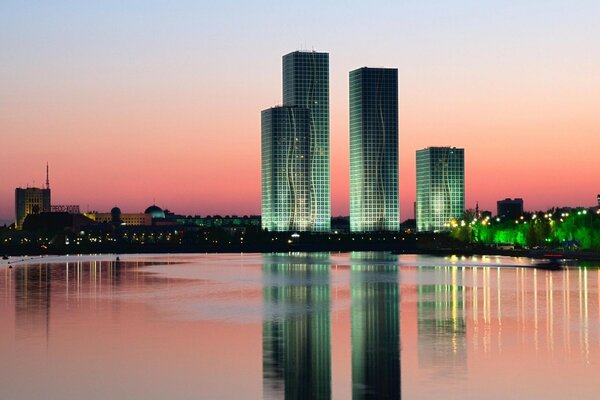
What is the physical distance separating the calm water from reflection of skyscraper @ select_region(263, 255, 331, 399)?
0.06m

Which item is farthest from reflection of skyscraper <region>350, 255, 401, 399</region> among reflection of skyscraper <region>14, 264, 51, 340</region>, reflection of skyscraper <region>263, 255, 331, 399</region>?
reflection of skyscraper <region>14, 264, 51, 340</region>

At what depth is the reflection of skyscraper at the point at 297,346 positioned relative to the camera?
28.6 meters

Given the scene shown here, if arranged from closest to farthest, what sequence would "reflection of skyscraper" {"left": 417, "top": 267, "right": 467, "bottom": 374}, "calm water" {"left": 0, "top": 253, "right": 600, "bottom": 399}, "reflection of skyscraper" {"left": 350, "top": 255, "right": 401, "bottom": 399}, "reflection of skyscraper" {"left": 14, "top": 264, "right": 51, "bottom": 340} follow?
"reflection of skyscraper" {"left": 350, "top": 255, "right": 401, "bottom": 399} < "calm water" {"left": 0, "top": 253, "right": 600, "bottom": 399} < "reflection of skyscraper" {"left": 417, "top": 267, "right": 467, "bottom": 374} < "reflection of skyscraper" {"left": 14, "top": 264, "right": 51, "bottom": 340}

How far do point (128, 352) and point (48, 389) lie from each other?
25.7ft

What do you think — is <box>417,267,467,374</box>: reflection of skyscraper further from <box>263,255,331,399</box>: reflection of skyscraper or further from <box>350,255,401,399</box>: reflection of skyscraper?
<box>263,255,331,399</box>: reflection of skyscraper

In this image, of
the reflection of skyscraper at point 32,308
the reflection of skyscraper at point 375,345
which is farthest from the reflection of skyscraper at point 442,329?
the reflection of skyscraper at point 32,308

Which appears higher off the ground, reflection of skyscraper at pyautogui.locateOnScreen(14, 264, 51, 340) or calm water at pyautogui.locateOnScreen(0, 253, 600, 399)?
reflection of skyscraper at pyautogui.locateOnScreen(14, 264, 51, 340)

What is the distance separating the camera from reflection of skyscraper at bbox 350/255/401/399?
28467mm

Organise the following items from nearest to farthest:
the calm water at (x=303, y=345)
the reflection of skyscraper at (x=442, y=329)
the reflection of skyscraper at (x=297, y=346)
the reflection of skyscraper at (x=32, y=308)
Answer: the reflection of skyscraper at (x=297, y=346) → the calm water at (x=303, y=345) → the reflection of skyscraper at (x=442, y=329) → the reflection of skyscraper at (x=32, y=308)

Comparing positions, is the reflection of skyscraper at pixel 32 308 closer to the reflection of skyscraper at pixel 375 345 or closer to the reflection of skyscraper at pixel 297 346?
the reflection of skyscraper at pixel 297 346

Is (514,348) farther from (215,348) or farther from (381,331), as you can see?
(215,348)

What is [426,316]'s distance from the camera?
1986 inches

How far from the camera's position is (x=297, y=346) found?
37.9 metres

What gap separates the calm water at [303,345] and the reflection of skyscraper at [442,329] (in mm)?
83
